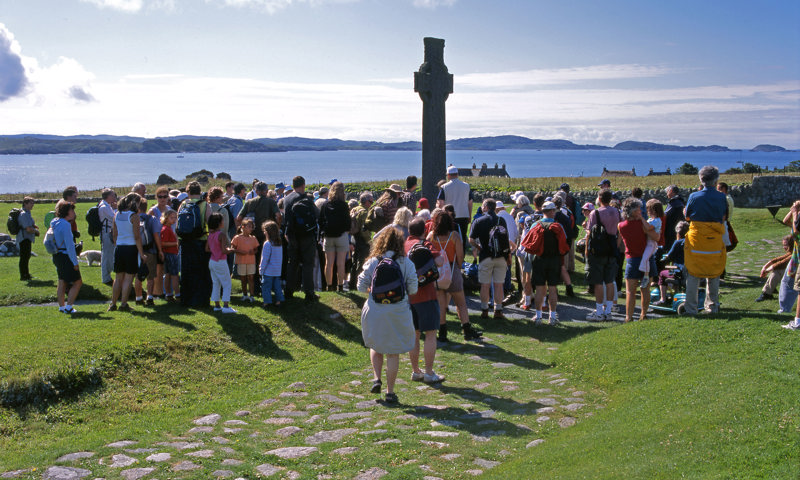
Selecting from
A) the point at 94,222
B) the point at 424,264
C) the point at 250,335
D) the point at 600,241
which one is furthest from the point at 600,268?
the point at 94,222

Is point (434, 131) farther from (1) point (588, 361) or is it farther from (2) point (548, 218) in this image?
(1) point (588, 361)

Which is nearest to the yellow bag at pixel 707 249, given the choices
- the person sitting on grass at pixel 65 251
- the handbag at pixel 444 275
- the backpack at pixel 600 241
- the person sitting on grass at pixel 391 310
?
the backpack at pixel 600 241

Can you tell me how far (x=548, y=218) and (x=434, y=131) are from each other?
5.20 meters

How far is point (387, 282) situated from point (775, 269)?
7.37m

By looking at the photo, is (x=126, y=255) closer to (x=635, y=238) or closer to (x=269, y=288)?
(x=269, y=288)

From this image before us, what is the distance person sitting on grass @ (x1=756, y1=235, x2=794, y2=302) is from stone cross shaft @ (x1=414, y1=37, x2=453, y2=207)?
6.76 metres

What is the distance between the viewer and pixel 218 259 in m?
9.89

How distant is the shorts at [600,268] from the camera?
34.6 feet

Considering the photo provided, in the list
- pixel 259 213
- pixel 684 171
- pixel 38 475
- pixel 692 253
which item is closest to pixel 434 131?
pixel 259 213

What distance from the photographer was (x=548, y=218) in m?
10.2

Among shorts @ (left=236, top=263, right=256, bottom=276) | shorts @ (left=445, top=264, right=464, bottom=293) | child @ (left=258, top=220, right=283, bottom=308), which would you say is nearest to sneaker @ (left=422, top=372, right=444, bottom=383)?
shorts @ (left=445, top=264, right=464, bottom=293)

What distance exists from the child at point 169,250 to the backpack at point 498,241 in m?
A: 5.18

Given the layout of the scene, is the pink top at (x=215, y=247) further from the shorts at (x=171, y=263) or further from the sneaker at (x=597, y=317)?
the sneaker at (x=597, y=317)

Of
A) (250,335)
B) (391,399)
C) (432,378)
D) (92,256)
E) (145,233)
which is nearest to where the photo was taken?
(391,399)
